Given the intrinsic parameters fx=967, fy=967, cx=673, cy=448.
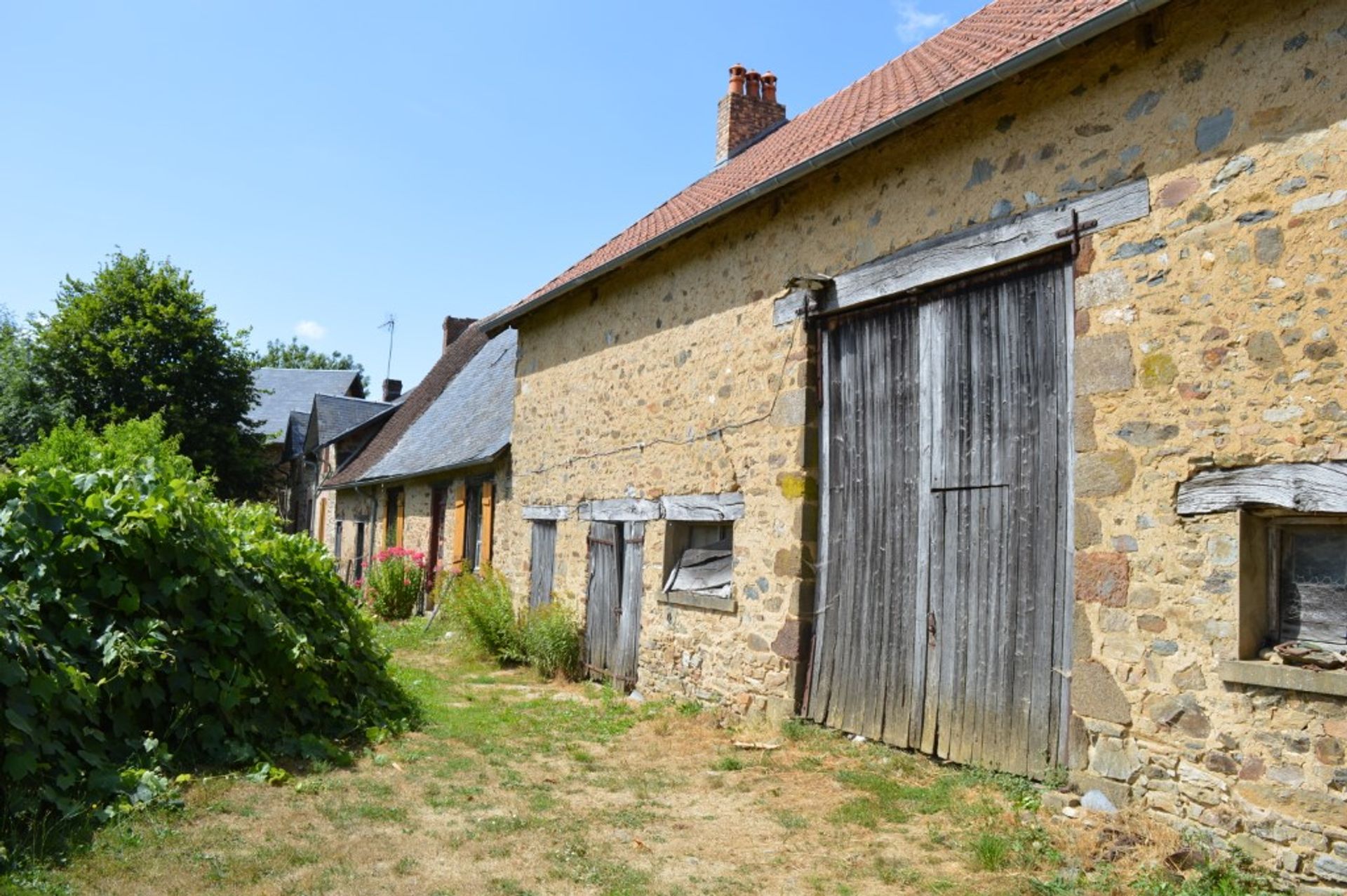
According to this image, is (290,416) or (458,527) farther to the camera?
(290,416)

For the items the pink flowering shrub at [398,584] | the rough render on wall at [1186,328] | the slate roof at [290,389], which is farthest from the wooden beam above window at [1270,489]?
the slate roof at [290,389]

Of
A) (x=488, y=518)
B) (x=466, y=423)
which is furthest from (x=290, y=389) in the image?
(x=488, y=518)

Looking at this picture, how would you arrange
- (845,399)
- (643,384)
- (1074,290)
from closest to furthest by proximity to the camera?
(1074,290) < (845,399) < (643,384)

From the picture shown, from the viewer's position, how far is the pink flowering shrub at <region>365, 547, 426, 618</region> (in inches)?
624

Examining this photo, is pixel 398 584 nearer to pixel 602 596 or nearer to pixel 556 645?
pixel 556 645

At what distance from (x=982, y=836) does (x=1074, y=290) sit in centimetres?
288

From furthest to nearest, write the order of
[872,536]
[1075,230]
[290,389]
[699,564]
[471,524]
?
[290,389] → [471,524] → [699,564] → [872,536] → [1075,230]

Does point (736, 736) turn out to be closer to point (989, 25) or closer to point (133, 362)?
point (989, 25)

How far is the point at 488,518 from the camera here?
45.1 ft

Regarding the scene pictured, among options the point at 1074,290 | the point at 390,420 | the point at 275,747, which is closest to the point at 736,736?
the point at 275,747

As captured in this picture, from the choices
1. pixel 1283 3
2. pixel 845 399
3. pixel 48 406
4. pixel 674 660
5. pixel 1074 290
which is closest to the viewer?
pixel 1283 3

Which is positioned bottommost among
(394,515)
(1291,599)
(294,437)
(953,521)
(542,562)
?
(542,562)

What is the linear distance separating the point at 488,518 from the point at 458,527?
1.39 metres

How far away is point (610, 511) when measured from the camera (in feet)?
32.1
